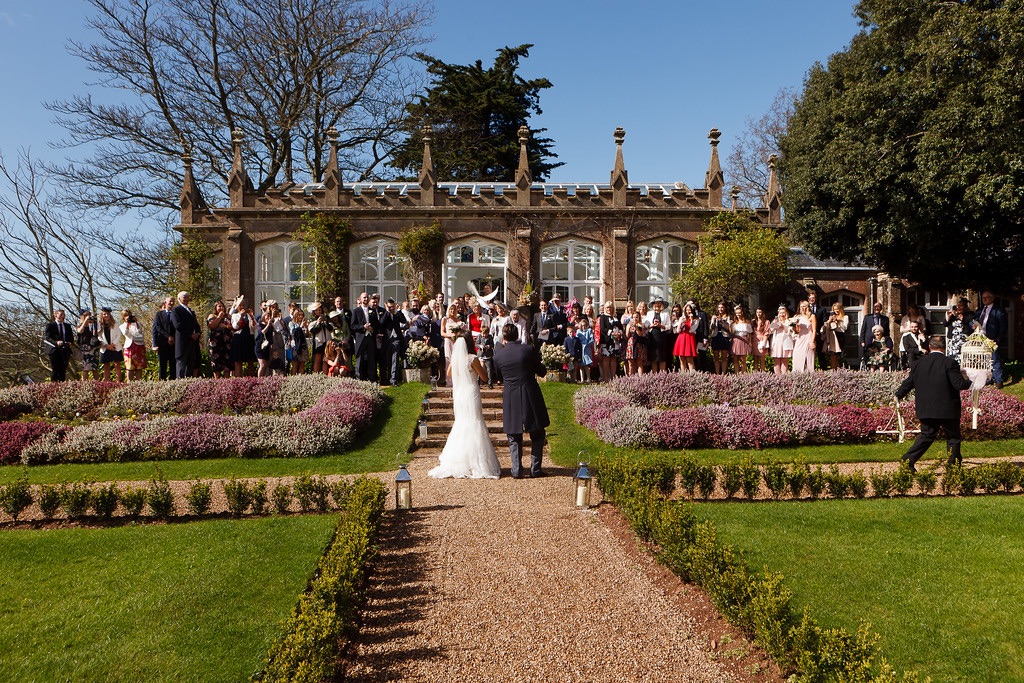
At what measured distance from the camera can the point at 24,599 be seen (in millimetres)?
5734

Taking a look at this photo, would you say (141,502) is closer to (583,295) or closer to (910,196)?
(583,295)

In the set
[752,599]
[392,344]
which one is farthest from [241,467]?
[752,599]

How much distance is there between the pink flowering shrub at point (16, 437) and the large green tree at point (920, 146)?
19242 millimetres

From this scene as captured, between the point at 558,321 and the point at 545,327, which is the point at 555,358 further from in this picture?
the point at 558,321

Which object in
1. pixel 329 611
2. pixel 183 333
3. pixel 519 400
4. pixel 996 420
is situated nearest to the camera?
pixel 329 611

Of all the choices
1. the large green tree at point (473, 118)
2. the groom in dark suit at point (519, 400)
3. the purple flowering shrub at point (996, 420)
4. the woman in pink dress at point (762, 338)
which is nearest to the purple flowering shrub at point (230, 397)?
the groom in dark suit at point (519, 400)

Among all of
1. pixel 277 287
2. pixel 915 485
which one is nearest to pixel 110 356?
pixel 277 287

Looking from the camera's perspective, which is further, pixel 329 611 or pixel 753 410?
pixel 753 410

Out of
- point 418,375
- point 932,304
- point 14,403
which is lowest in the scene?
point 14,403

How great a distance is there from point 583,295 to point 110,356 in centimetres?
1355

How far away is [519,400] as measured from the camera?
978 centimetres

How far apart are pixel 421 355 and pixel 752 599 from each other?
12.3 metres

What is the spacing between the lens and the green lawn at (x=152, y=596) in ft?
15.4

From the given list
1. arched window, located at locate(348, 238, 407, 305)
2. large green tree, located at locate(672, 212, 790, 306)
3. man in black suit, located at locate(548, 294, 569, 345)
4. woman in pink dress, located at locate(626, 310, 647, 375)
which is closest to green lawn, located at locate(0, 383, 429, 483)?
man in black suit, located at locate(548, 294, 569, 345)
